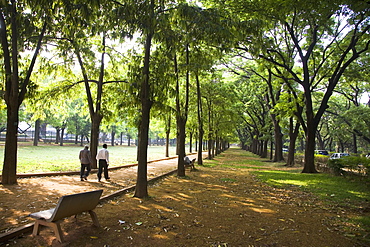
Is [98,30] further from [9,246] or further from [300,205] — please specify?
[300,205]

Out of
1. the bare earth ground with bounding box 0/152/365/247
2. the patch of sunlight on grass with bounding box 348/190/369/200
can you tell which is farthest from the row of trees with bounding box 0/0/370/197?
the patch of sunlight on grass with bounding box 348/190/369/200

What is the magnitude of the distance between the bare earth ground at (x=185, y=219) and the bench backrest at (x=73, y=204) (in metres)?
0.47

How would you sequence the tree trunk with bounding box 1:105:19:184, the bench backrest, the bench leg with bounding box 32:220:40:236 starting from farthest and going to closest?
the tree trunk with bounding box 1:105:19:184, the bench leg with bounding box 32:220:40:236, the bench backrest

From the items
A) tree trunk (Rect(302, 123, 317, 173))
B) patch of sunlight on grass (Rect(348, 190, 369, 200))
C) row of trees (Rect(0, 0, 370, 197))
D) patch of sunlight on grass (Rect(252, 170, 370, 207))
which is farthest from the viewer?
tree trunk (Rect(302, 123, 317, 173))

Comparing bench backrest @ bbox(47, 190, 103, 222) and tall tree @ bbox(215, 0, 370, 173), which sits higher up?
tall tree @ bbox(215, 0, 370, 173)

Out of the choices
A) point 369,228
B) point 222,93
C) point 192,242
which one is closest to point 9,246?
point 192,242

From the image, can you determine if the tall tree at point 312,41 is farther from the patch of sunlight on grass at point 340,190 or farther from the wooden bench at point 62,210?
the wooden bench at point 62,210

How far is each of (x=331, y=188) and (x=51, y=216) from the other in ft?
34.8

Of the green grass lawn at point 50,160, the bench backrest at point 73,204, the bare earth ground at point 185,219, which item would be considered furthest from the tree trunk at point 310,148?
the bench backrest at point 73,204

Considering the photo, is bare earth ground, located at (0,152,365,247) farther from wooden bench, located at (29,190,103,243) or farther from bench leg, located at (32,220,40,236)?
wooden bench, located at (29,190,103,243)

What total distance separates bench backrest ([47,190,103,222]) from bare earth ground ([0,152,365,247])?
0.47 meters

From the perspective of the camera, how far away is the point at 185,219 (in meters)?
6.00

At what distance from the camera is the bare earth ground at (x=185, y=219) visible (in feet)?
15.4

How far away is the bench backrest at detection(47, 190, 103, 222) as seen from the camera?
13.6 feet
